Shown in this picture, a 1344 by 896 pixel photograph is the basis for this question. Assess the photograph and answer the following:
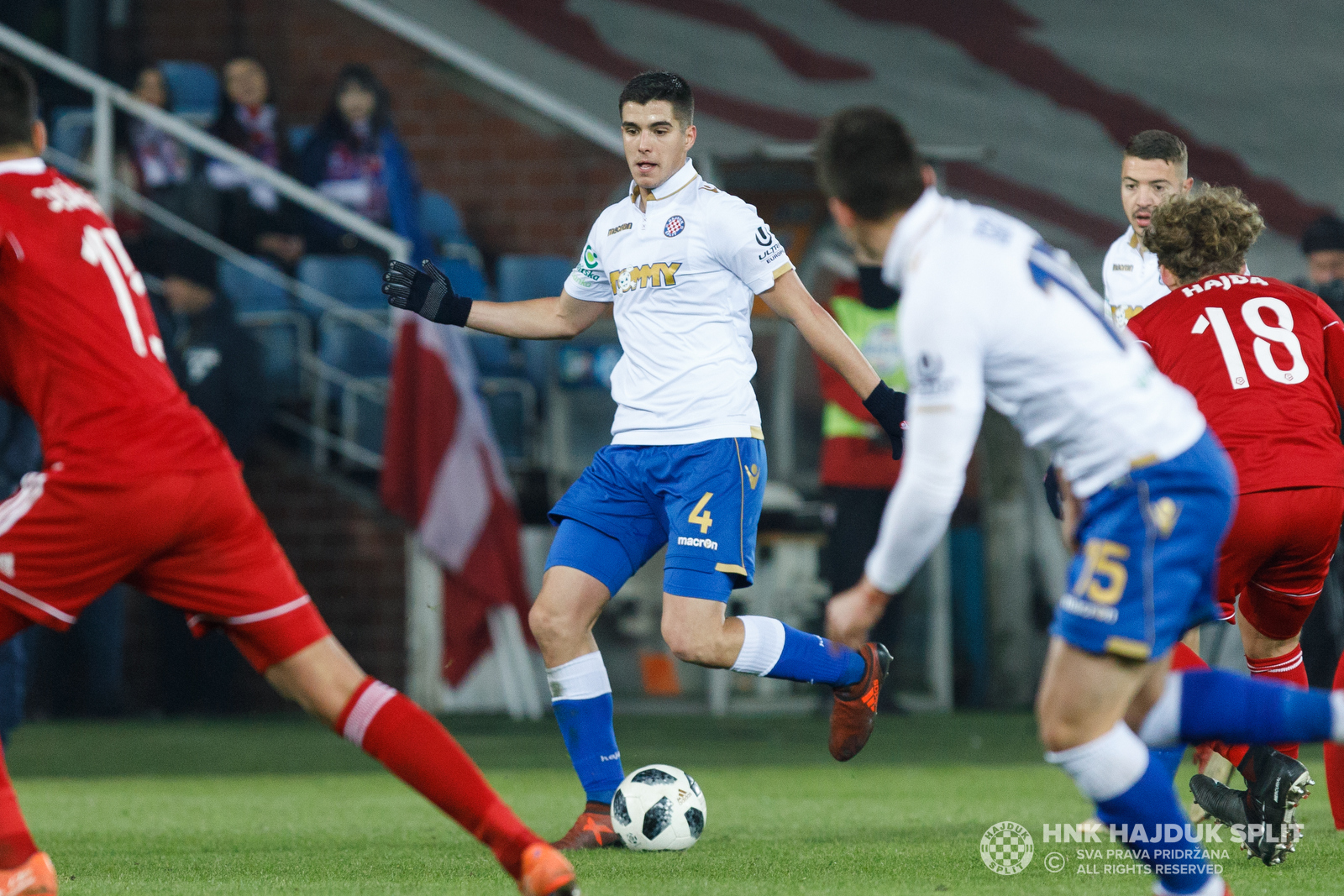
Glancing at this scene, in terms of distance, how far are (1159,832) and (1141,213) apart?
2.63 meters

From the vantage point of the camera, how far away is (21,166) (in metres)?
3.74

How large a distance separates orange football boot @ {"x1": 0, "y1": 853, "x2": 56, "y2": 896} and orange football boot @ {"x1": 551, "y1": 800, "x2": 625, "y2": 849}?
156cm

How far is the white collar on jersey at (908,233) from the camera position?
3.42 m

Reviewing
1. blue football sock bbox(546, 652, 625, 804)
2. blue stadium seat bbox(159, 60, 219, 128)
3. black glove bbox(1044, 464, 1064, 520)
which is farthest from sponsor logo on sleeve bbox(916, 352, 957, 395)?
blue stadium seat bbox(159, 60, 219, 128)

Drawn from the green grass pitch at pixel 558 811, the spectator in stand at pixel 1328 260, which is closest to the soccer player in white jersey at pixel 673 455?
the green grass pitch at pixel 558 811

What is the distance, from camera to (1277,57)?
30.9ft

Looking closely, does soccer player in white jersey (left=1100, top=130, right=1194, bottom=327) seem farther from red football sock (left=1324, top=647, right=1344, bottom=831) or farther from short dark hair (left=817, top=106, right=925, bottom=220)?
short dark hair (left=817, top=106, right=925, bottom=220)

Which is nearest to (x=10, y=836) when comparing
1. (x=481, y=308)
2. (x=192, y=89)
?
(x=481, y=308)

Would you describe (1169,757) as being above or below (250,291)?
below

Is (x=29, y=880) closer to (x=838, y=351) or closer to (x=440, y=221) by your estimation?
(x=838, y=351)

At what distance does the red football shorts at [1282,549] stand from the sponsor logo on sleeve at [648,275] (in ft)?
5.80

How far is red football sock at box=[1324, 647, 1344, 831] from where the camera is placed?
4871 millimetres

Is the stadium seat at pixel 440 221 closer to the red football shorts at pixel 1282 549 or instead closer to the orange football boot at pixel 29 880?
the red football shorts at pixel 1282 549

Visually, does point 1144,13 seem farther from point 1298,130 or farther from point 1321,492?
point 1321,492
